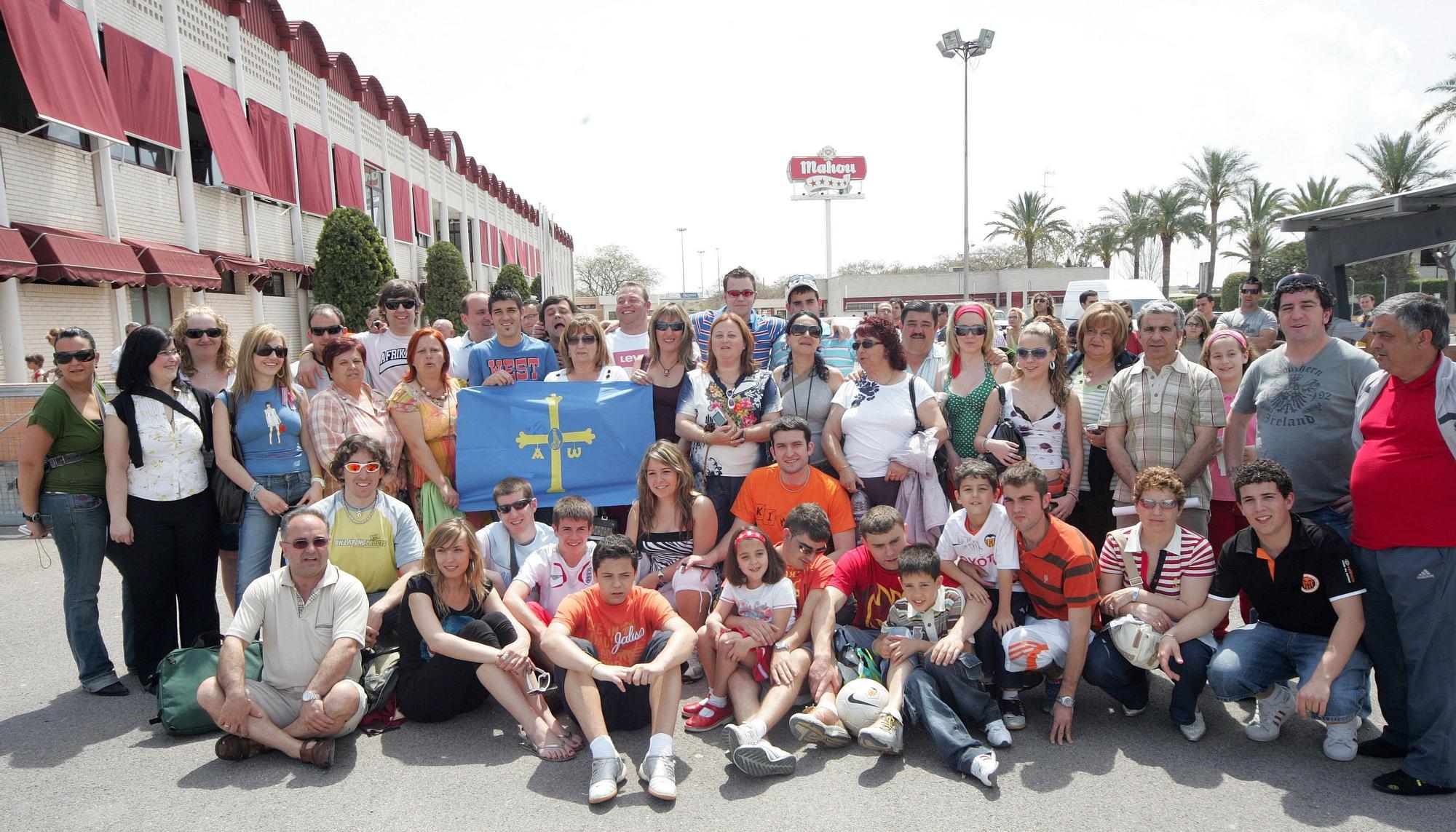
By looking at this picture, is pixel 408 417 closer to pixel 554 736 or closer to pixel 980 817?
pixel 554 736

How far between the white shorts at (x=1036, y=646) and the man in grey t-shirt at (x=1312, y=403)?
1384 millimetres

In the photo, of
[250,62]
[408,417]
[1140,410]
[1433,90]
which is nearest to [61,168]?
[250,62]

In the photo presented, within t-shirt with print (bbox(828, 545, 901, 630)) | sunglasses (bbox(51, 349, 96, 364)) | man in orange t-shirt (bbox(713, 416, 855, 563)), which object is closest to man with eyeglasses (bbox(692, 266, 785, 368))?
man in orange t-shirt (bbox(713, 416, 855, 563))

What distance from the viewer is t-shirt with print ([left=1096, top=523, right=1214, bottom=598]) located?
14.4ft

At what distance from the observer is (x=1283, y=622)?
4.18 meters

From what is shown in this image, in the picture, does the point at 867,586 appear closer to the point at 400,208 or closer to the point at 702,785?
the point at 702,785

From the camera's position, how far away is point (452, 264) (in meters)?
28.0

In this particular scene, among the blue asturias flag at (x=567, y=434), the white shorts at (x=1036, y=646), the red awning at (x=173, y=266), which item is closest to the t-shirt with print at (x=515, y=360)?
the blue asturias flag at (x=567, y=434)

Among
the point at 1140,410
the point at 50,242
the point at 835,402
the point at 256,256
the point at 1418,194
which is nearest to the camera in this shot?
the point at 1140,410

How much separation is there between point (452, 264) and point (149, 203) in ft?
38.6

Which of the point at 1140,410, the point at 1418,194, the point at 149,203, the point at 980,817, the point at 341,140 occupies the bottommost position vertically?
the point at 980,817

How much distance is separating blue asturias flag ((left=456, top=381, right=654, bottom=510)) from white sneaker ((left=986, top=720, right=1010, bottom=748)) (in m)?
3.02

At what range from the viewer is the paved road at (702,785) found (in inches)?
139

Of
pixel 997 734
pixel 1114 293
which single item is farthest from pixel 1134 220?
pixel 997 734
